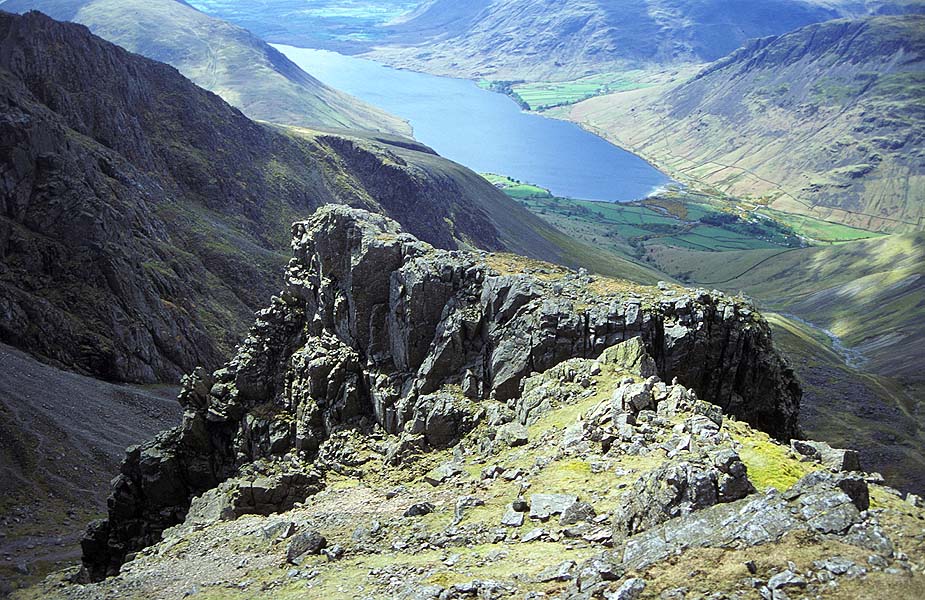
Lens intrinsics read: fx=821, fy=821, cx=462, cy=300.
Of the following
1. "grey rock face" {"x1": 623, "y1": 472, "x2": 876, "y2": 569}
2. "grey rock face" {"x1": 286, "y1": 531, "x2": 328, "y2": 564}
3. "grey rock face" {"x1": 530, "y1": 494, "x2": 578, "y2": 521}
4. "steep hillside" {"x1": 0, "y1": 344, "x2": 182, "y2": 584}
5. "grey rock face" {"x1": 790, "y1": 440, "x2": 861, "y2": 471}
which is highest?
"grey rock face" {"x1": 790, "y1": 440, "x2": 861, "y2": 471}

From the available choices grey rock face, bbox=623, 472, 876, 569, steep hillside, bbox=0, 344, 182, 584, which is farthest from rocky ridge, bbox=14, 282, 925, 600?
steep hillside, bbox=0, 344, 182, 584

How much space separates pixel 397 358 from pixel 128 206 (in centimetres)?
8922

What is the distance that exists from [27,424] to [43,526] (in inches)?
533

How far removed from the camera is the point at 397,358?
133 ft

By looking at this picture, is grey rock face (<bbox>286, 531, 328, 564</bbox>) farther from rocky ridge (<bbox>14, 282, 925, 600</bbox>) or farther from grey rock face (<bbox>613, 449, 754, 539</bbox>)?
grey rock face (<bbox>613, 449, 754, 539</bbox>)

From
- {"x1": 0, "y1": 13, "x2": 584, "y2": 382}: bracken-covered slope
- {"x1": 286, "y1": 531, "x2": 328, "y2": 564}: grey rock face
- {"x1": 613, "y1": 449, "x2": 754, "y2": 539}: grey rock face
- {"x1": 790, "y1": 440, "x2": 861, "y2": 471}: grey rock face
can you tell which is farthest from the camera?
{"x1": 0, "y1": 13, "x2": 584, "y2": 382}: bracken-covered slope

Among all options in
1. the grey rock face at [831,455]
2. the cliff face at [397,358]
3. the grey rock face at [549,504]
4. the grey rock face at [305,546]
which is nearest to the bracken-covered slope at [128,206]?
the cliff face at [397,358]

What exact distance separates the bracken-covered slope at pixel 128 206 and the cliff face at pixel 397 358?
54.5 metres

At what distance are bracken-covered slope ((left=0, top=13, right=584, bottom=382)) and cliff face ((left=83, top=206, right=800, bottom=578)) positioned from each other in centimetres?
5449

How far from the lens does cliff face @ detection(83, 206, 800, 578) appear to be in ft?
116

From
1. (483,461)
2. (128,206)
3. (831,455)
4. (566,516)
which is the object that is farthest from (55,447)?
(831,455)

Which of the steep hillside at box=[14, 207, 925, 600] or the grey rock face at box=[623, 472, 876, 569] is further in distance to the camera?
the steep hillside at box=[14, 207, 925, 600]

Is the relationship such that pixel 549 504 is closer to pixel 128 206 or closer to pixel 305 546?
pixel 305 546

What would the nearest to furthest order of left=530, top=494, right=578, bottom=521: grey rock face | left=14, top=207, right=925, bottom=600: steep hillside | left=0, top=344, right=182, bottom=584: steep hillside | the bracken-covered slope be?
left=14, top=207, right=925, bottom=600: steep hillside < left=530, top=494, right=578, bottom=521: grey rock face < left=0, top=344, right=182, bottom=584: steep hillside < the bracken-covered slope
